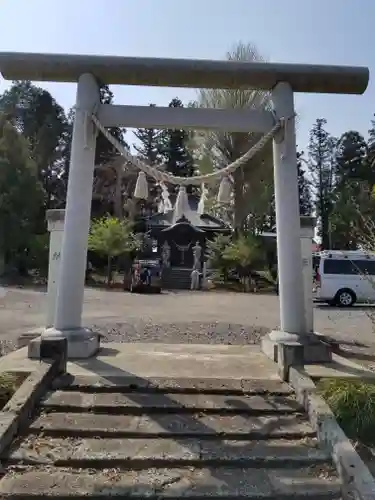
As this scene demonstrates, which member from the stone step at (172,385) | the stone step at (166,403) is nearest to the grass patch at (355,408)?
the stone step at (166,403)

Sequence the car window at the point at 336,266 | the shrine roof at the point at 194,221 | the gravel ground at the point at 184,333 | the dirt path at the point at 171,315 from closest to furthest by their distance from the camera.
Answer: the gravel ground at the point at 184,333 → the dirt path at the point at 171,315 → the car window at the point at 336,266 → the shrine roof at the point at 194,221

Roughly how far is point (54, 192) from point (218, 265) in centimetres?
1651

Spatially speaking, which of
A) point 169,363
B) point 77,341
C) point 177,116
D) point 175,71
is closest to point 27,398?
point 77,341

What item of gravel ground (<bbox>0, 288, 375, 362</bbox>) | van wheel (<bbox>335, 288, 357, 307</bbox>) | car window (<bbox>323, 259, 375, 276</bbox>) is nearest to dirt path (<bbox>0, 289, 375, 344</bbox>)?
gravel ground (<bbox>0, 288, 375, 362</bbox>)

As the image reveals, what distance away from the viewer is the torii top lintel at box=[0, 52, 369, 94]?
20.9 feet

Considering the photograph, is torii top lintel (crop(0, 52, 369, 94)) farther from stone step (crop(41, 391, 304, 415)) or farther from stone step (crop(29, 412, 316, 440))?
stone step (crop(29, 412, 316, 440))

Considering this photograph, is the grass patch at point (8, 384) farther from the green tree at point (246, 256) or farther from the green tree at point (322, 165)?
the green tree at point (322, 165)

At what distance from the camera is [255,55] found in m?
26.3

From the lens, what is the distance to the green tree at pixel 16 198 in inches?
1008

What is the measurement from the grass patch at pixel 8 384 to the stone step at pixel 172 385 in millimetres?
382

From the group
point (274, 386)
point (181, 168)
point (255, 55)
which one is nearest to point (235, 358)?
point (274, 386)

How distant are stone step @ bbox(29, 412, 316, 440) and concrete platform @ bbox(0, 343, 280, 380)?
2.77 ft

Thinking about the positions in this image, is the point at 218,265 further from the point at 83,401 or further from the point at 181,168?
the point at 83,401

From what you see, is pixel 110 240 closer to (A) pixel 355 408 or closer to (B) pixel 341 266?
(B) pixel 341 266
